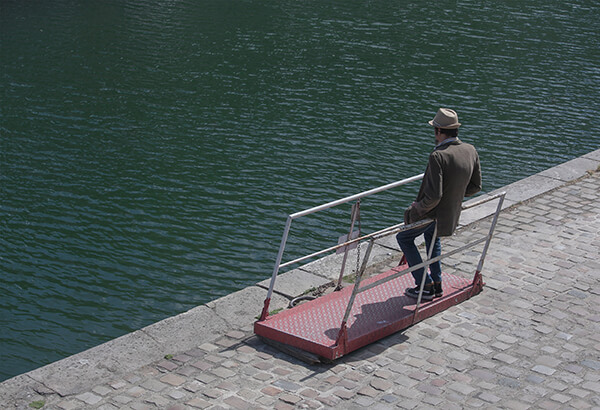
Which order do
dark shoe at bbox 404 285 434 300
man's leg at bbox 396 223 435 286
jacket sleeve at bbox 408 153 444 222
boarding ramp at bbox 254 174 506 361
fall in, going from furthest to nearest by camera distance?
dark shoe at bbox 404 285 434 300
man's leg at bbox 396 223 435 286
jacket sleeve at bbox 408 153 444 222
boarding ramp at bbox 254 174 506 361

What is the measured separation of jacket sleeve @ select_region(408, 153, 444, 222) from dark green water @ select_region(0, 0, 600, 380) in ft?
11.0

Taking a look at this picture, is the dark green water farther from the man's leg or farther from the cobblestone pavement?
the man's leg

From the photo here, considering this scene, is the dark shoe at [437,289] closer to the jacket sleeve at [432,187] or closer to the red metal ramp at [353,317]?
the red metal ramp at [353,317]

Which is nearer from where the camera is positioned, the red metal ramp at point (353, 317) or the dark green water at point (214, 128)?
the red metal ramp at point (353, 317)

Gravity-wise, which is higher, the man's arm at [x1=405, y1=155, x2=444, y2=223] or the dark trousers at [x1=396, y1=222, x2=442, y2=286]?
the man's arm at [x1=405, y1=155, x2=444, y2=223]

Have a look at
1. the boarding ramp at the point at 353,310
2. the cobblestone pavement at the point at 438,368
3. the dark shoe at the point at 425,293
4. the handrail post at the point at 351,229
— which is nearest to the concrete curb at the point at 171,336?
the cobblestone pavement at the point at 438,368

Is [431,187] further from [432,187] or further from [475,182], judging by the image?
[475,182]

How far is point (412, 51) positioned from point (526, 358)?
17883 mm

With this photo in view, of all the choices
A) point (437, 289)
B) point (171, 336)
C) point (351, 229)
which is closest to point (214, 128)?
point (351, 229)

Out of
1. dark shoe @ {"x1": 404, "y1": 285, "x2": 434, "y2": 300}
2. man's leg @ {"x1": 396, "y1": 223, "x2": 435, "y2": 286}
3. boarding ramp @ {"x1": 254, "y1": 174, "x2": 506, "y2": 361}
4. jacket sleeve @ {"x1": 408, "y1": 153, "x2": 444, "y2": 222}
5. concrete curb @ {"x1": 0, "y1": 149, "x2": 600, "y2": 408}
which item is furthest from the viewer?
dark shoe @ {"x1": 404, "y1": 285, "x2": 434, "y2": 300}

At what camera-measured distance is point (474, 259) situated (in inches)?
388

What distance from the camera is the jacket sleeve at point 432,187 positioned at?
7555 millimetres

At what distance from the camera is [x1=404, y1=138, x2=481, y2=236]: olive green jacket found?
24.8ft

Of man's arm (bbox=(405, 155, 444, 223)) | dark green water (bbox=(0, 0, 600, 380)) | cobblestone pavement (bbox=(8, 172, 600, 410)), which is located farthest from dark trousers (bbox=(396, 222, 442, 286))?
dark green water (bbox=(0, 0, 600, 380))
